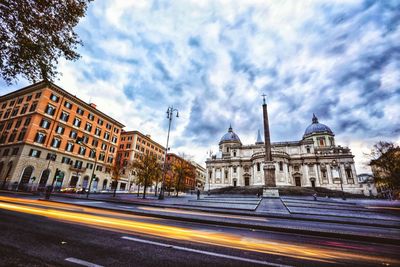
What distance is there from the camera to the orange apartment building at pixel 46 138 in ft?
101

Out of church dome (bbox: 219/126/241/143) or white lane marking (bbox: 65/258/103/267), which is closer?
white lane marking (bbox: 65/258/103/267)

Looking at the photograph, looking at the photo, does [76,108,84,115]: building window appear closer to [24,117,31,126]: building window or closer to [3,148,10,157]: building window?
[24,117,31,126]: building window

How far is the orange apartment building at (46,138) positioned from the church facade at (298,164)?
41.5 meters

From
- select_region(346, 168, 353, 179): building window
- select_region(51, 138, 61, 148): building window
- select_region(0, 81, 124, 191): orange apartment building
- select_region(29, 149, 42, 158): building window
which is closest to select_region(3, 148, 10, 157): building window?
select_region(0, 81, 124, 191): orange apartment building

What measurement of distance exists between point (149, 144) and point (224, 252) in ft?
203

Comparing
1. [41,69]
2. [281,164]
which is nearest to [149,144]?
[281,164]

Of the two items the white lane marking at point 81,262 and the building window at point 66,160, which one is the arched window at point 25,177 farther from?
the white lane marking at point 81,262

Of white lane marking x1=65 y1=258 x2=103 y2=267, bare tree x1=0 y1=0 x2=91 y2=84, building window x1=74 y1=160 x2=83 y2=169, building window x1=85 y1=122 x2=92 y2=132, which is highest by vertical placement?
building window x1=85 y1=122 x2=92 y2=132

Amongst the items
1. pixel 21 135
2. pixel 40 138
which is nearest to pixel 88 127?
pixel 40 138

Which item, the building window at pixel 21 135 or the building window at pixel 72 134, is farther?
the building window at pixel 72 134

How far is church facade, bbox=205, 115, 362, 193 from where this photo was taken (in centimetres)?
5334

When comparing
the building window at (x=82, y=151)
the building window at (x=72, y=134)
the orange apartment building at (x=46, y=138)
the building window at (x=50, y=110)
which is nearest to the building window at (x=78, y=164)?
the orange apartment building at (x=46, y=138)

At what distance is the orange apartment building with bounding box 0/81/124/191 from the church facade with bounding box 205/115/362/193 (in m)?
41.5

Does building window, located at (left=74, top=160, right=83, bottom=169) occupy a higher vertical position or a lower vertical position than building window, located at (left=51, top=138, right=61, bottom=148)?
lower
